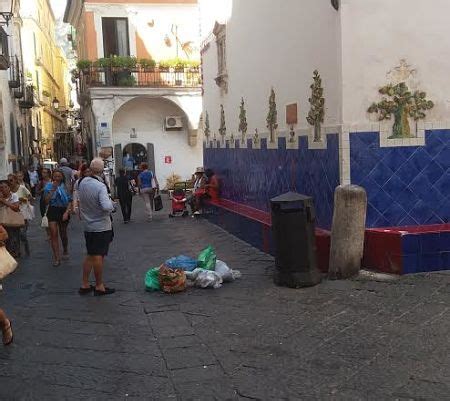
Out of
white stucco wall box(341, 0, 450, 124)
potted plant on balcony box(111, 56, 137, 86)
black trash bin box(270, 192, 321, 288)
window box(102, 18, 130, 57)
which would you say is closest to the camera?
black trash bin box(270, 192, 321, 288)

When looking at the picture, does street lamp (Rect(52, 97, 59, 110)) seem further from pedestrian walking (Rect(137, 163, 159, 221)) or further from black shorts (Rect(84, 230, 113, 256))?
black shorts (Rect(84, 230, 113, 256))

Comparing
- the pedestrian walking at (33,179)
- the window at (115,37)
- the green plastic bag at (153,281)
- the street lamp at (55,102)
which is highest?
the window at (115,37)

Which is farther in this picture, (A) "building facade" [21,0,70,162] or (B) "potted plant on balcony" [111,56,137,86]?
(A) "building facade" [21,0,70,162]

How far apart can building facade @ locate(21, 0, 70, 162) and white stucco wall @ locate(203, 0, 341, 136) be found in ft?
60.6

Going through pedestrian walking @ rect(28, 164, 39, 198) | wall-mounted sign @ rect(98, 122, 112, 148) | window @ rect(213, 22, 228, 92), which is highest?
window @ rect(213, 22, 228, 92)

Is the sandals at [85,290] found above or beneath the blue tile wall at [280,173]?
beneath

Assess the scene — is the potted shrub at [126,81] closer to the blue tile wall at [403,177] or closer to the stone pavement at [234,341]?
the stone pavement at [234,341]

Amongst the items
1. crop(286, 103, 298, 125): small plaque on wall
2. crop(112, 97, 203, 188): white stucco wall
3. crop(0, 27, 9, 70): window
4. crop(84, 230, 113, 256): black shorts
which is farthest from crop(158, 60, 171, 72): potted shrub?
crop(84, 230, 113, 256): black shorts

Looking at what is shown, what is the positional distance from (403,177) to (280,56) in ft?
10.4

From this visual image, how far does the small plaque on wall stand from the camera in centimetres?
907

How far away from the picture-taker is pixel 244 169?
1202cm

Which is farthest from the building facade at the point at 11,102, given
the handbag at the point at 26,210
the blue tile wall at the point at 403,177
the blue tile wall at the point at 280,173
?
the blue tile wall at the point at 403,177

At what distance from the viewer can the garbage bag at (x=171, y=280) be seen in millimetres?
7059

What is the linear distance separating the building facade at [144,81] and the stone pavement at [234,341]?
15729 mm
